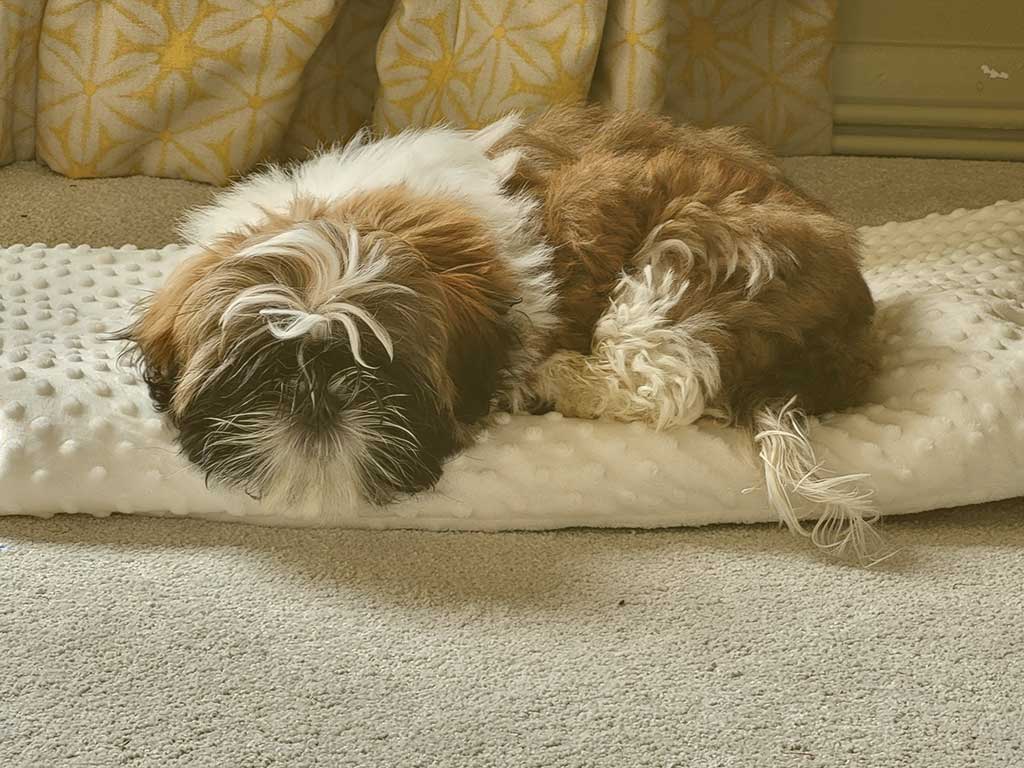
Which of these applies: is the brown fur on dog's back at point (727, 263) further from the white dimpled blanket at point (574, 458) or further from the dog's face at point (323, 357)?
the dog's face at point (323, 357)

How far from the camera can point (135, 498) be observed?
175 cm

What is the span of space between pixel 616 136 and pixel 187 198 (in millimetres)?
1134

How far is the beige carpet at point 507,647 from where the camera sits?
135 cm

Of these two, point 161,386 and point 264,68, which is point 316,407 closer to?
point 161,386

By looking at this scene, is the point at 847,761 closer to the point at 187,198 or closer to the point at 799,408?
the point at 799,408

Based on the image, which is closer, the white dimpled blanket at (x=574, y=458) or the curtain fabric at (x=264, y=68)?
the white dimpled blanket at (x=574, y=458)

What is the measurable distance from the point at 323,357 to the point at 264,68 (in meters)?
1.37

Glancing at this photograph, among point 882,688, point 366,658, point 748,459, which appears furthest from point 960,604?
point 366,658

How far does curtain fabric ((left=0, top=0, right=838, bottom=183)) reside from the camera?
8.77 ft

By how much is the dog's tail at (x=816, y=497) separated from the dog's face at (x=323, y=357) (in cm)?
47

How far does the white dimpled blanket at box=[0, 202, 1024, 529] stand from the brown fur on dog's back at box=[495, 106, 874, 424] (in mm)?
96

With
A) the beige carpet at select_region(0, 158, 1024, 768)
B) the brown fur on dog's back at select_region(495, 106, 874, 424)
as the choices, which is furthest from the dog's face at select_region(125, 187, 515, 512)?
the brown fur on dog's back at select_region(495, 106, 874, 424)

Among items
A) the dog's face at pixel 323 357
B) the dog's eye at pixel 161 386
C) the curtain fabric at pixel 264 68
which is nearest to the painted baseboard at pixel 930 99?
the curtain fabric at pixel 264 68

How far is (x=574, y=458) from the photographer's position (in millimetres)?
Answer: 1815
